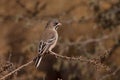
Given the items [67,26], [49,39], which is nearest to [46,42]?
[49,39]

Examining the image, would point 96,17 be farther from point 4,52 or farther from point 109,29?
point 4,52

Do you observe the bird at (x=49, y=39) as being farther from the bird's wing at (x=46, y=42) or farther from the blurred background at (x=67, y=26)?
the blurred background at (x=67, y=26)

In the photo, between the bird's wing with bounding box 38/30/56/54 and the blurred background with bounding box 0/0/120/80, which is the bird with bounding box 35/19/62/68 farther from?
the blurred background with bounding box 0/0/120/80

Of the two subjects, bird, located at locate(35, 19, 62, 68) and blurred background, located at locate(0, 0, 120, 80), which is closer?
bird, located at locate(35, 19, 62, 68)

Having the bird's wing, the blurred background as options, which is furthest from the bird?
the blurred background

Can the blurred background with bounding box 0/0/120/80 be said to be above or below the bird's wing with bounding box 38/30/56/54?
above

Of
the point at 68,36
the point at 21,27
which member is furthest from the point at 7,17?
the point at 68,36

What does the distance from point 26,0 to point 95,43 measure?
1.96 metres

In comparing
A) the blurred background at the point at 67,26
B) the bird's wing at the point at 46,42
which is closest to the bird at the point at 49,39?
the bird's wing at the point at 46,42

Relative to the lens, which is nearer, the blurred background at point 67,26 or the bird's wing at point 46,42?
the bird's wing at point 46,42

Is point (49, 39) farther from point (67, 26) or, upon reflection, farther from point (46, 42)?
point (67, 26)

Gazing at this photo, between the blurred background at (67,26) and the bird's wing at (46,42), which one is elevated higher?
the blurred background at (67,26)

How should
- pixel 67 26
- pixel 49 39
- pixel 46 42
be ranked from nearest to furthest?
pixel 46 42, pixel 49 39, pixel 67 26

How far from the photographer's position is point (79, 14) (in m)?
12.1
